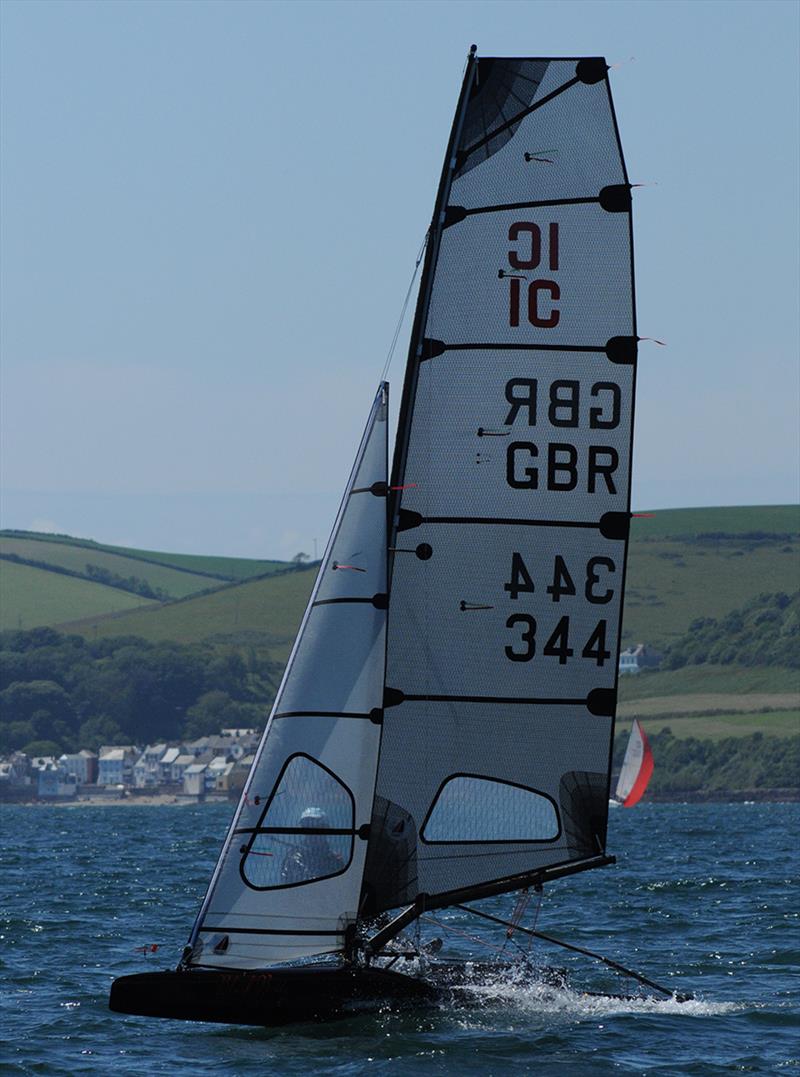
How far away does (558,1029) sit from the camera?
20000 mm

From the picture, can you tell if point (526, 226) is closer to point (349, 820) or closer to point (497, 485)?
point (497, 485)

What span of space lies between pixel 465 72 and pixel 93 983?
1214 centimetres

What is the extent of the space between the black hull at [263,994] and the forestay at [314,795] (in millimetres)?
304

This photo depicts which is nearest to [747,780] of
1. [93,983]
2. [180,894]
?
[180,894]

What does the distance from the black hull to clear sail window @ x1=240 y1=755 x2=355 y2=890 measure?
955mm

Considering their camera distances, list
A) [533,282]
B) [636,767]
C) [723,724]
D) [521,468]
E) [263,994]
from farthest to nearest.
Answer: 1. [723,724]
2. [636,767]
3. [521,468]
4. [533,282]
5. [263,994]

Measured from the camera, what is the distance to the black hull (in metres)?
19.0

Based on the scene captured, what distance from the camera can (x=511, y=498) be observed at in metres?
20.0

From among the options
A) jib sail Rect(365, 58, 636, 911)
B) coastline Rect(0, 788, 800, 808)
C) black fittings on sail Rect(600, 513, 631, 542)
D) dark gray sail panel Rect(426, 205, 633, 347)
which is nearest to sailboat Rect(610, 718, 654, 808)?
coastline Rect(0, 788, 800, 808)

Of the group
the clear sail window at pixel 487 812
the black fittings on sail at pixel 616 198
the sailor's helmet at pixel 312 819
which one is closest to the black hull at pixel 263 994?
the sailor's helmet at pixel 312 819

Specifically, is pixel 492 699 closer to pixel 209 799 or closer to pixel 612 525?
pixel 612 525

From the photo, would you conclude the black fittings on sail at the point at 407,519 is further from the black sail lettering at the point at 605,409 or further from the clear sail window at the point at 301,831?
the clear sail window at the point at 301,831

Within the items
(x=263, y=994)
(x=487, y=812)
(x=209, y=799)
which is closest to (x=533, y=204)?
(x=487, y=812)

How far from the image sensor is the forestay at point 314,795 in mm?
19484
